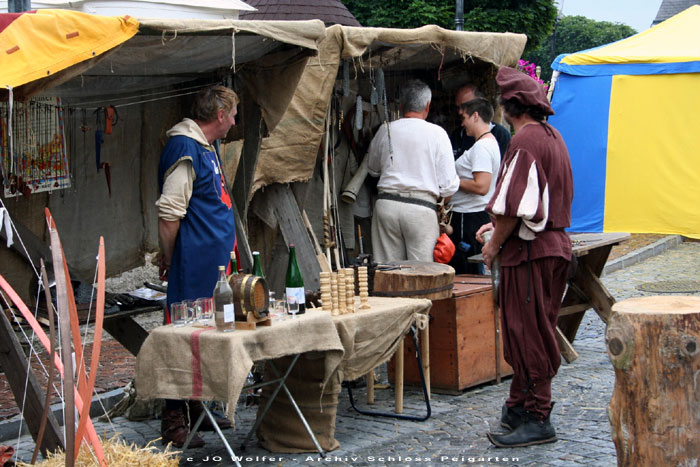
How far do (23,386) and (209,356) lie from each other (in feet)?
3.07

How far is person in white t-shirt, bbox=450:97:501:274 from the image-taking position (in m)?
6.73

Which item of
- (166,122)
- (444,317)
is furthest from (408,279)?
(166,122)

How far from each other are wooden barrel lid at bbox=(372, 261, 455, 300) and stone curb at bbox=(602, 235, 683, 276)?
6.23m

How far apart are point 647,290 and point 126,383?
5997 millimetres

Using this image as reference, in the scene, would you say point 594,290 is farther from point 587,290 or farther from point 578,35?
point 578,35

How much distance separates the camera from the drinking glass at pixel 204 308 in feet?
14.1

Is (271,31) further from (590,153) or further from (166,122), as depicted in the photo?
(590,153)

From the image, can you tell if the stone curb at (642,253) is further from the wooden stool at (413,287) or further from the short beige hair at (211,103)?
the short beige hair at (211,103)

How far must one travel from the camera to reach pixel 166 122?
19.8 ft

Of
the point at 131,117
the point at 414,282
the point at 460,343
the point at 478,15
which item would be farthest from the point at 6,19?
the point at 478,15

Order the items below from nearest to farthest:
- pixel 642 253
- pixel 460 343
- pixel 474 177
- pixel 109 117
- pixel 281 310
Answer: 1. pixel 281 310
2. pixel 109 117
3. pixel 460 343
4. pixel 474 177
5. pixel 642 253

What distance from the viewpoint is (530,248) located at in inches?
183

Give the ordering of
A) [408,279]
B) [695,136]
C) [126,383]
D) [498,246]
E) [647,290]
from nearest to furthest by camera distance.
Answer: [498,246]
[408,279]
[126,383]
[647,290]
[695,136]

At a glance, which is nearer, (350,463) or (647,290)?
(350,463)
